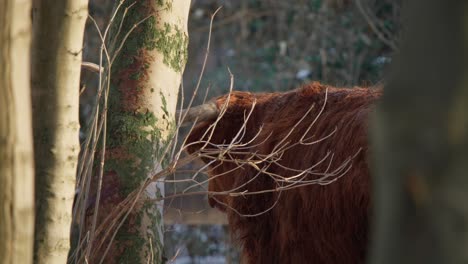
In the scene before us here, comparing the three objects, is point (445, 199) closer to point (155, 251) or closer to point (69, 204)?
point (69, 204)

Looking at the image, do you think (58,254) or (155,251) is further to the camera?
(155,251)

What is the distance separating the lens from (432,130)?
122 cm

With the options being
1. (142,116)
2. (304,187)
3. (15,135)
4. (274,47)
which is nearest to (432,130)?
(15,135)

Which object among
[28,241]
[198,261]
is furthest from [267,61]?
[28,241]

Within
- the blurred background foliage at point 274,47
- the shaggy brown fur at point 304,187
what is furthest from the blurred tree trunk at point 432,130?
the blurred background foliage at point 274,47

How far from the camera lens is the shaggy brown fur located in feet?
13.0

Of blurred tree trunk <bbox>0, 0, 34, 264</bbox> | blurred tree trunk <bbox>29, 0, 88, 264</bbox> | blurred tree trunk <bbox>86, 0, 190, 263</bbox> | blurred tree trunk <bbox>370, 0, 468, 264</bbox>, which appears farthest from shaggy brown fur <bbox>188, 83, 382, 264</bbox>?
blurred tree trunk <bbox>370, 0, 468, 264</bbox>

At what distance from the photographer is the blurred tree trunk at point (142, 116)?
12.2 ft

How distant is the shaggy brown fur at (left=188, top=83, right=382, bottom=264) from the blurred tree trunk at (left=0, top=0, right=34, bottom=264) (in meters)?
1.72

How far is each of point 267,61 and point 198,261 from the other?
242 centimetres

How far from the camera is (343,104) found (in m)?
4.35

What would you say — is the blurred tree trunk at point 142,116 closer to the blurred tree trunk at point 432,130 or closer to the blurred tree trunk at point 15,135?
the blurred tree trunk at point 15,135

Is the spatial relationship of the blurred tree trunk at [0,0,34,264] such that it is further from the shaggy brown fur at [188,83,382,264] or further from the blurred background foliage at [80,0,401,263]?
the blurred background foliage at [80,0,401,263]

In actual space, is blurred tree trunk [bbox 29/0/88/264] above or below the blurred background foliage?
below
